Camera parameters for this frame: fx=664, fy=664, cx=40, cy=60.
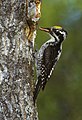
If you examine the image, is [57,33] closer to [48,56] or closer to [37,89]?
[48,56]

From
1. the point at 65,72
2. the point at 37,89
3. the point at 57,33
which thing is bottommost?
the point at 65,72

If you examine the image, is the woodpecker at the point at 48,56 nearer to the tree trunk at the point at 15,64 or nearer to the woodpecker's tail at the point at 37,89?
the woodpecker's tail at the point at 37,89

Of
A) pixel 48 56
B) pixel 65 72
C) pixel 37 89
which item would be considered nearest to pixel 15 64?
pixel 37 89

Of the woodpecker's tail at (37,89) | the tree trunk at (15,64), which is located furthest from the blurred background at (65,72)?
the tree trunk at (15,64)

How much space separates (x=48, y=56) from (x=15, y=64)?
1.10m

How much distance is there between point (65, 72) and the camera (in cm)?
1900

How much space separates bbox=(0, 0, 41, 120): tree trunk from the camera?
5.12 m

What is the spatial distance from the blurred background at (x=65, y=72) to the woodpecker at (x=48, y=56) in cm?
1107

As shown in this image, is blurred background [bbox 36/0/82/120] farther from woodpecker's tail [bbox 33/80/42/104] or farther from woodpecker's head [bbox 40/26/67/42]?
woodpecker's tail [bbox 33/80/42/104]

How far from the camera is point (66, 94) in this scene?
61.4ft

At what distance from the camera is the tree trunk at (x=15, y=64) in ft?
16.8

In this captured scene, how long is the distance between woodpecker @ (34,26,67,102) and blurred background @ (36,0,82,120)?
36.3 feet

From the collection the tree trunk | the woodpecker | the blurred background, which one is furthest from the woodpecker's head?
the blurred background

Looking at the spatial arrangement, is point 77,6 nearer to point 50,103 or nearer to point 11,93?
point 50,103
